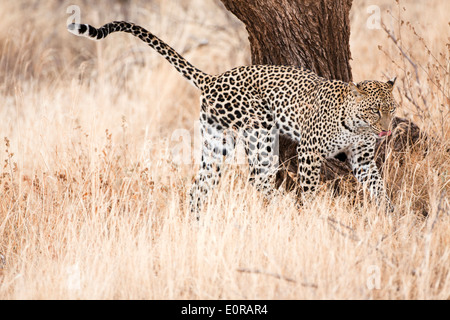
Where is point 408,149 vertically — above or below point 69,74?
below

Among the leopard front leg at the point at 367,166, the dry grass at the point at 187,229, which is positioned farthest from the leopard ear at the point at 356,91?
the dry grass at the point at 187,229

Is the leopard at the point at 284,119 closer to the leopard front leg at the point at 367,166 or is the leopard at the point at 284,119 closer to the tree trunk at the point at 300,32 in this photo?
the leopard front leg at the point at 367,166

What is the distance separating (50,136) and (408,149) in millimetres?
3653

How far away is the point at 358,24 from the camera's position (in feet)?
35.5

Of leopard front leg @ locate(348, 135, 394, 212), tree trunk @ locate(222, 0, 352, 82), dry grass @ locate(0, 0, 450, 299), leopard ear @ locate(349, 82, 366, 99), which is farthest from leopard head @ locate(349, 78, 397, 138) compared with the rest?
tree trunk @ locate(222, 0, 352, 82)

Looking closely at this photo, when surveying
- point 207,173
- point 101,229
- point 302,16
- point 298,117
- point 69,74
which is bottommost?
point 101,229

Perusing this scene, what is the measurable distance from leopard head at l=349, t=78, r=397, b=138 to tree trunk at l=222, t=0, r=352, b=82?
0.90 metres

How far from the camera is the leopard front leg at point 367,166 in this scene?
18.6 ft

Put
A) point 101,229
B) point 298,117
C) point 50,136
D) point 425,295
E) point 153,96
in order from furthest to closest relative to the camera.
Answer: point 153,96 → point 50,136 → point 298,117 → point 101,229 → point 425,295

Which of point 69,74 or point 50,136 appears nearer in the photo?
point 50,136

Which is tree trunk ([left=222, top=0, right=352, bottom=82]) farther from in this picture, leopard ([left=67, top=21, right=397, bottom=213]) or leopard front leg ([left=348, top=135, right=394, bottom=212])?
leopard front leg ([left=348, top=135, right=394, bottom=212])

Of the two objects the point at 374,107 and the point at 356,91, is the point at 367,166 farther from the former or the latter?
the point at 356,91
